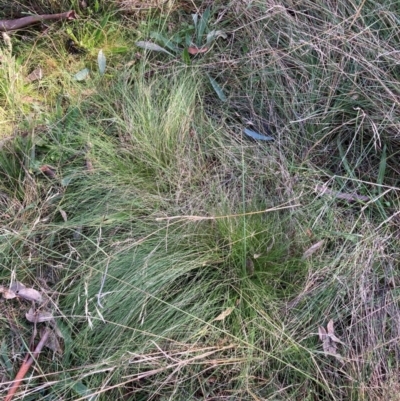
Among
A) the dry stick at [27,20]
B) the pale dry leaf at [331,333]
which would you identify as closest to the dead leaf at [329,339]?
the pale dry leaf at [331,333]

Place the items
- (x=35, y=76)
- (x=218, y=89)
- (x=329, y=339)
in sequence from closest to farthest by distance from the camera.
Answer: (x=329, y=339) → (x=218, y=89) → (x=35, y=76)

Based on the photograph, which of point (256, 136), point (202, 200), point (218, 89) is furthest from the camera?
point (218, 89)

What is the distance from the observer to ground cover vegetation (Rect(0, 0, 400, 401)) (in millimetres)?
1479

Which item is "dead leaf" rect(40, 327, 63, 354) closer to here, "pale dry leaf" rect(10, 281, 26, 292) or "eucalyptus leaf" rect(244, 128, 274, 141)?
"pale dry leaf" rect(10, 281, 26, 292)

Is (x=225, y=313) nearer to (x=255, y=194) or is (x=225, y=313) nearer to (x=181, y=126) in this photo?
(x=255, y=194)

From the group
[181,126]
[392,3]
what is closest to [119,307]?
[181,126]

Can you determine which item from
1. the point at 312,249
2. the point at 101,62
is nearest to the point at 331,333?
the point at 312,249

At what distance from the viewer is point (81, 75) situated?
2105 mm

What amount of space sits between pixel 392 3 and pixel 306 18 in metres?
0.32

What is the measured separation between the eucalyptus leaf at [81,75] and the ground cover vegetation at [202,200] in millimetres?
20

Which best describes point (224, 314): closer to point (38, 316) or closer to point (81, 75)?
point (38, 316)

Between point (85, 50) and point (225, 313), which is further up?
point (85, 50)

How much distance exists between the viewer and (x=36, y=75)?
215 cm

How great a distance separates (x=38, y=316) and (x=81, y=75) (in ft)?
3.30
